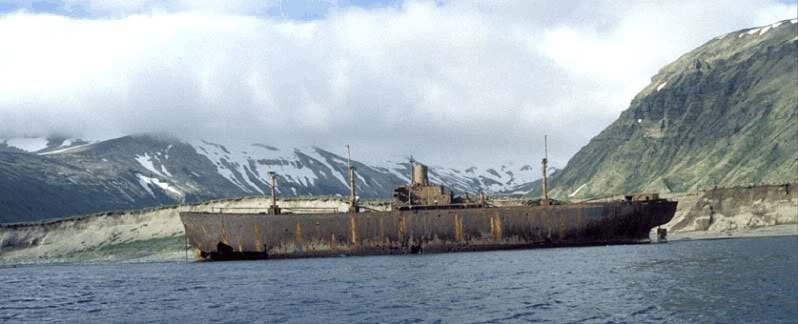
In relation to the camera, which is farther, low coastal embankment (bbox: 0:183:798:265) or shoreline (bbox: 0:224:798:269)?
low coastal embankment (bbox: 0:183:798:265)

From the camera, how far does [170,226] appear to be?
10756 centimetres

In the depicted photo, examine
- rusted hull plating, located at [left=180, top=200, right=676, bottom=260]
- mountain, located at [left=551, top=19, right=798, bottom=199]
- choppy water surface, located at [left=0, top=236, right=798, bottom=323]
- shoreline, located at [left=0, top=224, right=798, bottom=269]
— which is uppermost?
mountain, located at [left=551, top=19, right=798, bottom=199]

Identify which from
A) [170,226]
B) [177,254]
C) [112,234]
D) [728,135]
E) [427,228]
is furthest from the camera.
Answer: [728,135]

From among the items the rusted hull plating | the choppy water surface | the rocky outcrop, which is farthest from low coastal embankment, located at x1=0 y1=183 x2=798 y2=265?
the choppy water surface

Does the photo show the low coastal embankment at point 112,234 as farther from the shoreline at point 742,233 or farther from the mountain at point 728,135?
the mountain at point 728,135

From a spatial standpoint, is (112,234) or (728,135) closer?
(112,234)

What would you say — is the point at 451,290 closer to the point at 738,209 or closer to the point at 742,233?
the point at 742,233

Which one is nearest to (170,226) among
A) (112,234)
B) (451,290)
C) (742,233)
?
(112,234)

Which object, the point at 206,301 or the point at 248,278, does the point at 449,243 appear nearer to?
the point at 248,278

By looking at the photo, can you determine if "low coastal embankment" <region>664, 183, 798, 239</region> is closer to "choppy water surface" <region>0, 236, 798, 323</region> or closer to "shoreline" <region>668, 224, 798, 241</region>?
"shoreline" <region>668, 224, 798, 241</region>

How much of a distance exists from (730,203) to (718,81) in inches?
3648

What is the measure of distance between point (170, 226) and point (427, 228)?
3935cm

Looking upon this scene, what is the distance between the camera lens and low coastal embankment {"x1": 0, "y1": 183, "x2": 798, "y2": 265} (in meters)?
103

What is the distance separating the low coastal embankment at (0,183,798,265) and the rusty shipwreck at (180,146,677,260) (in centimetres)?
2006
